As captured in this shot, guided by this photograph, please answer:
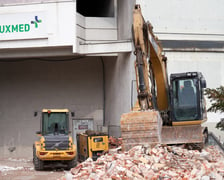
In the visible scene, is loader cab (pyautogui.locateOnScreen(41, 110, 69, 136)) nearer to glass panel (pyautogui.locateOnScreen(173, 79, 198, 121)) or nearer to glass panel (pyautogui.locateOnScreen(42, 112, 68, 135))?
glass panel (pyautogui.locateOnScreen(42, 112, 68, 135))

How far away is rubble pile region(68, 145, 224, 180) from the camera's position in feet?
34.7

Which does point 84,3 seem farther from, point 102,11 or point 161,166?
point 161,166

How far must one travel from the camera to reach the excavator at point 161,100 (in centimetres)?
1257

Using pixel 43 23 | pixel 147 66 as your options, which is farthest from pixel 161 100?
pixel 43 23

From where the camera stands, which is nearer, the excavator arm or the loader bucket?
the excavator arm

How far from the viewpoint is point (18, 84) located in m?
29.4

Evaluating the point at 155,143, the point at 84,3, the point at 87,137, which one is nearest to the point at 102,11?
the point at 84,3

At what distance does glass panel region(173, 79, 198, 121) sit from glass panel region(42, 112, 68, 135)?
18.6 feet

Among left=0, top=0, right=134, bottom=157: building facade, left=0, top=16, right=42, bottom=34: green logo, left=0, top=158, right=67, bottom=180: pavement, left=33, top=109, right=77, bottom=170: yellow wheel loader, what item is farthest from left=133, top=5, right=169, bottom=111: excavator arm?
left=0, top=16, right=42, bottom=34: green logo

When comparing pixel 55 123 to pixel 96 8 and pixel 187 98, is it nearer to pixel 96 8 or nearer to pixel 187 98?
pixel 187 98

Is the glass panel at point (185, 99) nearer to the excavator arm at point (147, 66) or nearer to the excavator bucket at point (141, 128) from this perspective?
the excavator arm at point (147, 66)

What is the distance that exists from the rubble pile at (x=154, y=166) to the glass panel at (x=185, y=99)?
2679 millimetres

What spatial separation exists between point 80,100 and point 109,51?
251 inches

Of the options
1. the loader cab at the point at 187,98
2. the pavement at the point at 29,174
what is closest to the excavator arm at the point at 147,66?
the loader cab at the point at 187,98
